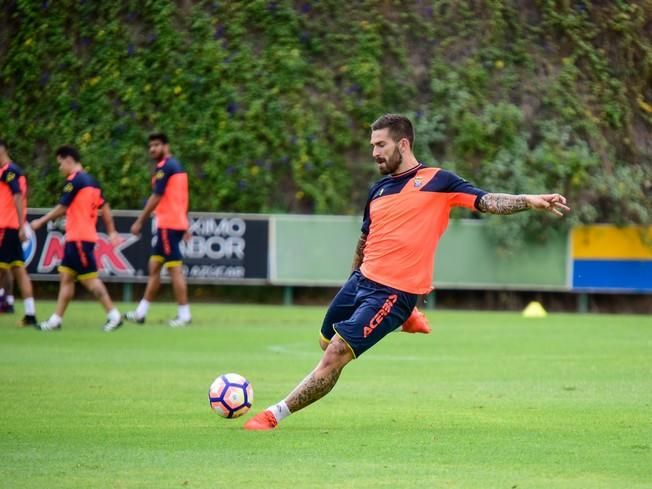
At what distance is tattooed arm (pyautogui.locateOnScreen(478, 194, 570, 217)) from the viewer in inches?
359

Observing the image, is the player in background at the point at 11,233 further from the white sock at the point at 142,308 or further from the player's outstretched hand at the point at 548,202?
the player's outstretched hand at the point at 548,202

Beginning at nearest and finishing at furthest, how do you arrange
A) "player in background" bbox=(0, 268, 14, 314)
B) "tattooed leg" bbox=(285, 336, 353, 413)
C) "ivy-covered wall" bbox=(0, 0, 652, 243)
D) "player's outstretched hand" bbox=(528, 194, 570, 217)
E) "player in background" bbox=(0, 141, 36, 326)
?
"player's outstretched hand" bbox=(528, 194, 570, 217) < "tattooed leg" bbox=(285, 336, 353, 413) < "player in background" bbox=(0, 141, 36, 326) < "player in background" bbox=(0, 268, 14, 314) < "ivy-covered wall" bbox=(0, 0, 652, 243)

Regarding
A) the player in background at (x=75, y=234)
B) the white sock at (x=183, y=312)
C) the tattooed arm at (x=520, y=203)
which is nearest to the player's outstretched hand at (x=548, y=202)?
the tattooed arm at (x=520, y=203)

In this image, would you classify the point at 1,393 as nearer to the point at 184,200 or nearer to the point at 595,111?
the point at 184,200

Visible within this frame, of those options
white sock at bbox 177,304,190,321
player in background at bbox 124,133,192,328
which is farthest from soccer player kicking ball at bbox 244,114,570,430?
white sock at bbox 177,304,190,321

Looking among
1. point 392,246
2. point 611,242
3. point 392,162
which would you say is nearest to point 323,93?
point 611,242

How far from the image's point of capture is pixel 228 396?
9914mm

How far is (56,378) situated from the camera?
1318 centimetres

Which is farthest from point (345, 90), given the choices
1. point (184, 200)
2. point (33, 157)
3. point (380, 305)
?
point (380, 305)

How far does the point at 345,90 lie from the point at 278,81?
4.70 ft

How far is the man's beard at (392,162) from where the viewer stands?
9.73m

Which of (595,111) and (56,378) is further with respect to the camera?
(595,111)

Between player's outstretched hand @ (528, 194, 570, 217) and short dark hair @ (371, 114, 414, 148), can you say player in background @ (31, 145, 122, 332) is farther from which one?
player's outstretched hand @ (528, 194, 570, 217)

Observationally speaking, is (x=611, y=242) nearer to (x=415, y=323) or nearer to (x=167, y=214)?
(x=167, y=214)
